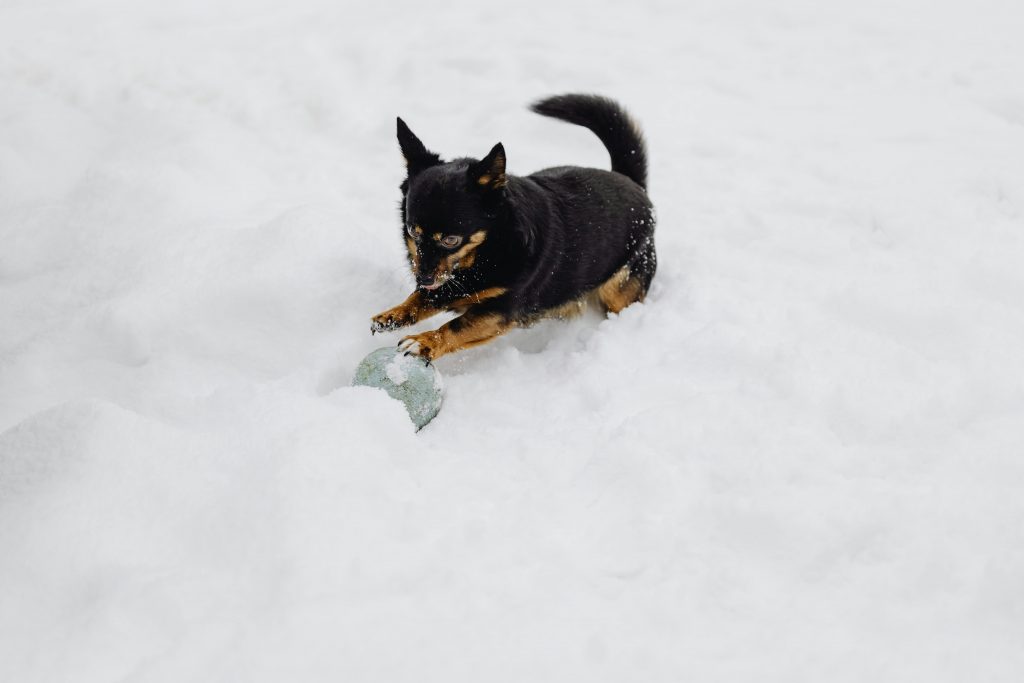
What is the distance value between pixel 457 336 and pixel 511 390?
0.30m

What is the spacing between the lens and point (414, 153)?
2.98m

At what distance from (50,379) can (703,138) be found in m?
3.73

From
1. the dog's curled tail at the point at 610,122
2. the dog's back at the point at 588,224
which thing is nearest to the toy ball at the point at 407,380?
the dog's back at the point at 588,224

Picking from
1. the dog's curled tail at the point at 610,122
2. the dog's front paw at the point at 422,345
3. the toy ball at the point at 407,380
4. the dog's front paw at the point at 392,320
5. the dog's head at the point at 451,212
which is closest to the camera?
the toy ball at the point at 407,380

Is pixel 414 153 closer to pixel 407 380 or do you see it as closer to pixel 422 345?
pixel 422 345

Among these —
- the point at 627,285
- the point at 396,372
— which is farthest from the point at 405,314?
the point at 627,285

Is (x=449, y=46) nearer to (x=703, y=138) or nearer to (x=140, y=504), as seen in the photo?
(x=703, y=138)

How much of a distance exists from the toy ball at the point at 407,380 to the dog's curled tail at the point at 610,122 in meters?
1.47

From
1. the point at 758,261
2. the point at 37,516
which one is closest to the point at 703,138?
the point at 758,261

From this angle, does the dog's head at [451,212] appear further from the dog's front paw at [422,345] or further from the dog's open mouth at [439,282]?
the dog's front paw at [422,345]

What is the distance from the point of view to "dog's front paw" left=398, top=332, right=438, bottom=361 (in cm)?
288

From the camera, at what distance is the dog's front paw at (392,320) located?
3.04 meters

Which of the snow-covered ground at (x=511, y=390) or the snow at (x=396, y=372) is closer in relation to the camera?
the snow-covered ground at (x=511, y=390)

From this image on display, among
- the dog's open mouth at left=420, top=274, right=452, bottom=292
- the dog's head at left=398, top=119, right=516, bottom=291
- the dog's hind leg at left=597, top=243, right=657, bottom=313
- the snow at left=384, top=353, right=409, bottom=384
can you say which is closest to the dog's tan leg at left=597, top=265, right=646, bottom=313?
the dog's hind leg at left=597, top=243, right=657, bottom=313
